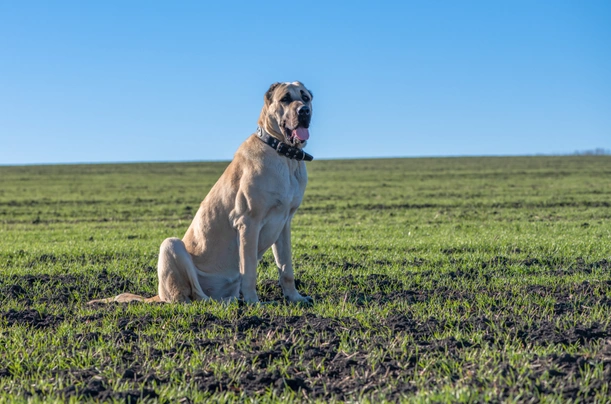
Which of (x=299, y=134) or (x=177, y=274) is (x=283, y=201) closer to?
(x=299, y=134)

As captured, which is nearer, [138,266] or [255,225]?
[255,225]

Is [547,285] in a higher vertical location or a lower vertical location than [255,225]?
lower

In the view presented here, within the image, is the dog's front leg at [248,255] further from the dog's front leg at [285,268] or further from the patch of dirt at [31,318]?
the patch of dirt at [31,318]

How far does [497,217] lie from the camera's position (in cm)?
1977

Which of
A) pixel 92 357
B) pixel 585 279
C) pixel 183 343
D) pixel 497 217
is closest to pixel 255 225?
pixel 183 343

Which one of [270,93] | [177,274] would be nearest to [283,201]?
[270,93]

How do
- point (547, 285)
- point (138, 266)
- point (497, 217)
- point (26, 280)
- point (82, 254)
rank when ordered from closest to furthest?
point (547, 285) < point (26, 280) < point (138, 266) < point (82, 254) < point (497, 217)

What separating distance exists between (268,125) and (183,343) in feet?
8.60

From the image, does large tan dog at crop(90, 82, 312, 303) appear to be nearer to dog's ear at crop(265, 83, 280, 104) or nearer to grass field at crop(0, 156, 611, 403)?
dog's ear at crop(265, 83, 280, 104)

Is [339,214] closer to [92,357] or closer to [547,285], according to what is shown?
[547,285]

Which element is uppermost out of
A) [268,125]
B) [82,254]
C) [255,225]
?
Answer: [268,125]

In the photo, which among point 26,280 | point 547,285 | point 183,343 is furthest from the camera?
point 26,280

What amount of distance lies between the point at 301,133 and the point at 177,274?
193cm

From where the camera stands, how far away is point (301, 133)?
677 centimetres
